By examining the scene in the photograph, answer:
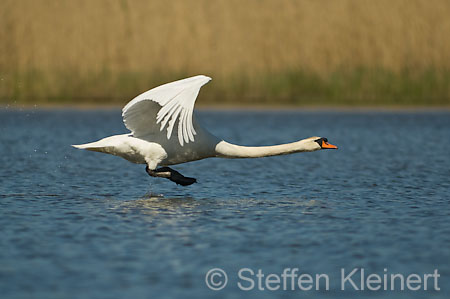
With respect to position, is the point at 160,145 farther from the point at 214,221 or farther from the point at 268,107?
the point at 268,107

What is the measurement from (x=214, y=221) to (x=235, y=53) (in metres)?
18.3

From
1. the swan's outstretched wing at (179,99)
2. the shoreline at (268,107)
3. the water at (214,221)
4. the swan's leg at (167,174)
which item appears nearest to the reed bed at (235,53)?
the shoreline at (268,107)

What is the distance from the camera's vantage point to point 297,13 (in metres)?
29.0

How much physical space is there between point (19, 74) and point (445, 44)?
13.4 m

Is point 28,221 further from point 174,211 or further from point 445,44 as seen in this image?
point 445,44

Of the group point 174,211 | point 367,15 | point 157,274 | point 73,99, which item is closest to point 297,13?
point 367,15

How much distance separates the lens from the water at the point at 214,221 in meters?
7.39

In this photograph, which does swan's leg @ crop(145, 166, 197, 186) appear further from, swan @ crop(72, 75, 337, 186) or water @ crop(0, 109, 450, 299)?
water @ crop(0, 109, 450, 299)

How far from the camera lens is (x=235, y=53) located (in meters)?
27.8

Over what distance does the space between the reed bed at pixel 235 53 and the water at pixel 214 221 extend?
7.80 m

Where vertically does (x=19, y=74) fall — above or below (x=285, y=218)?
above

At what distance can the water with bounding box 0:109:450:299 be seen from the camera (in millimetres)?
7385

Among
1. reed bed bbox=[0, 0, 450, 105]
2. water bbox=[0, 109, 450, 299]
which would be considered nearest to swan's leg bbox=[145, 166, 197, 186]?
water bbox=[0, 109, 450, 299]

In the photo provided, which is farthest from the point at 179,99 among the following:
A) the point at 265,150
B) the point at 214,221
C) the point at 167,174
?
the point at 265,150
